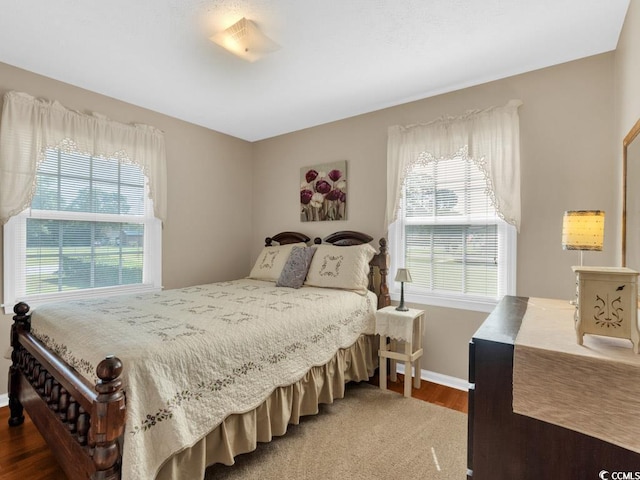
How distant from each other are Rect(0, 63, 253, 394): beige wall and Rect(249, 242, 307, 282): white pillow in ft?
2.10

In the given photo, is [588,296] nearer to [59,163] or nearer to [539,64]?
[539,64]

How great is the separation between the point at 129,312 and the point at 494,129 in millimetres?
2981

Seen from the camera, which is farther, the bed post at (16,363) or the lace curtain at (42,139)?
the lace curtain at (42,139)

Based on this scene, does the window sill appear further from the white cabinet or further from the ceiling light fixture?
the ceiling light fixture

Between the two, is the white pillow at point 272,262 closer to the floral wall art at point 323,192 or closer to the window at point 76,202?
the floral wall art at point 323,192

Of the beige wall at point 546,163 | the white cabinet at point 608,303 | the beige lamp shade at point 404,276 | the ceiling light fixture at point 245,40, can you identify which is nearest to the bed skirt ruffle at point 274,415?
the beige lamp shade at point 404,276

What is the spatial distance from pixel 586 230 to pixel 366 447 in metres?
1.71

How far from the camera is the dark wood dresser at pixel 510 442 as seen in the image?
90 cm

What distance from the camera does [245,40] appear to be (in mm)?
2057

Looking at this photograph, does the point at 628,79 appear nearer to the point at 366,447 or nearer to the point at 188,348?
the point at 366,447

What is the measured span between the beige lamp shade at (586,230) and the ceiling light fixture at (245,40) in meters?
2.04

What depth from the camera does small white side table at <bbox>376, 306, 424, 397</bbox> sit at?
2613 millimetres

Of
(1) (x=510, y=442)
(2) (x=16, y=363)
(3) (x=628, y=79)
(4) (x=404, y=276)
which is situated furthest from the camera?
(4) (x=404, y=276)

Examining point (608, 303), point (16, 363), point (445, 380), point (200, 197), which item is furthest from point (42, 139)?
point (445, 380)
